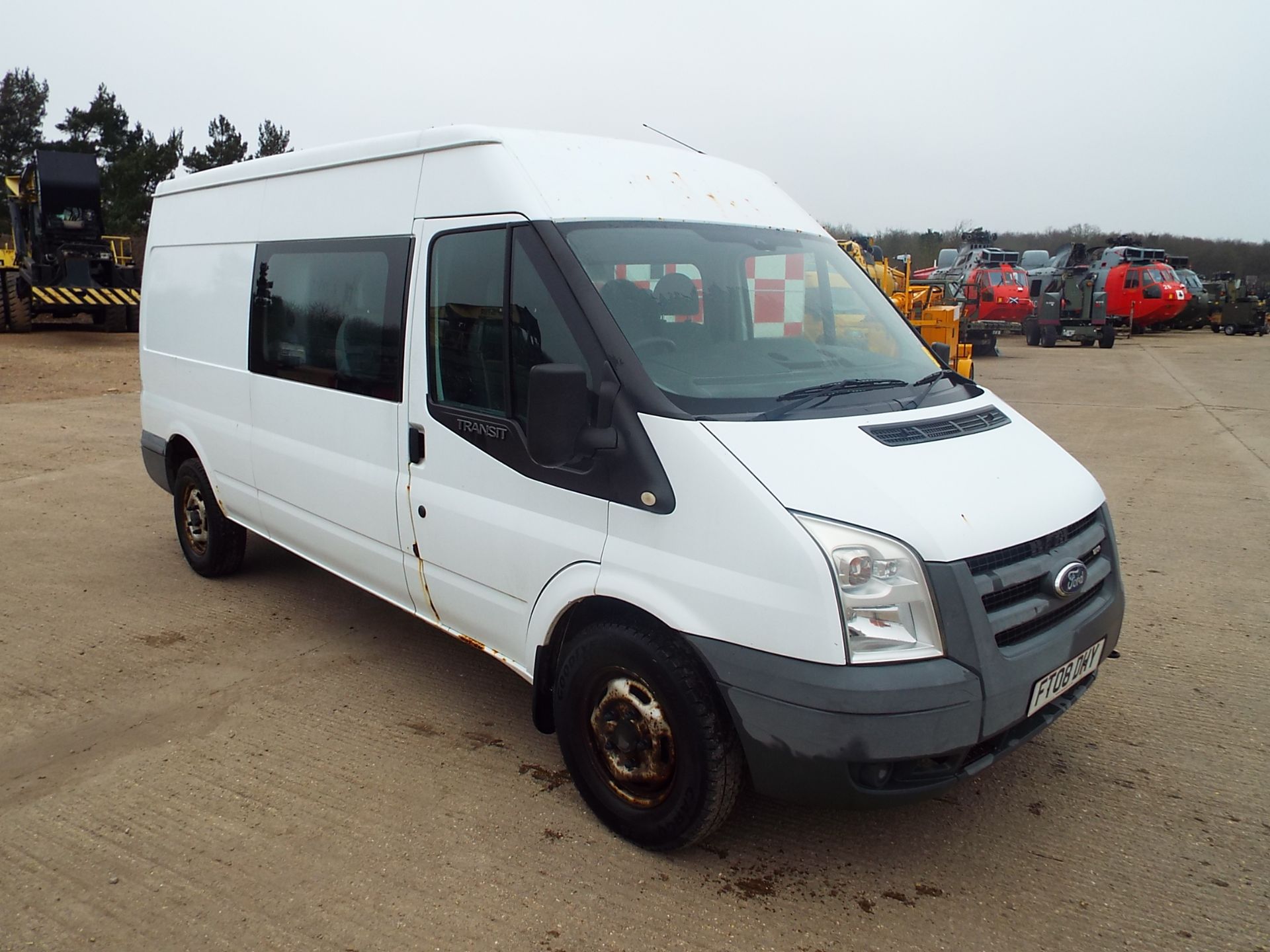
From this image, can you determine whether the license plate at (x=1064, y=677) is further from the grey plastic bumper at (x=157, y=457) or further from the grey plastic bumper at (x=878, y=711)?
the grey plastic bumper at (x=157, y=457)

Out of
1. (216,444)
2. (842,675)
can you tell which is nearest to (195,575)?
(216,444)

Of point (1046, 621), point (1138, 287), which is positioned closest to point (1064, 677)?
point (1046, 621)

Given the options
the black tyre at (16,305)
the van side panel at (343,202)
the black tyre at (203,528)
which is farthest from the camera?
the black tyre at (16,305)

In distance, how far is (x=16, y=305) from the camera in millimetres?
20766

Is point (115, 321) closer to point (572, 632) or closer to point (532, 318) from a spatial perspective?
point (532, 318)

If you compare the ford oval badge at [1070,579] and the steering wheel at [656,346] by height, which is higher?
the steering wheel at [656,346]

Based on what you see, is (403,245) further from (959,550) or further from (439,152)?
(959,550)

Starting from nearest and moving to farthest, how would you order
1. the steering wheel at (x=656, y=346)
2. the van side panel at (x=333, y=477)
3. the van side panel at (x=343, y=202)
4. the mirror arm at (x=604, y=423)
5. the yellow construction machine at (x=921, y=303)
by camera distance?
the mirror arm at (x=604, y=423), the steering wheel at (x=656, y=346), the van side panel at (x=343, y=202), the van side panel at (x=333, y=477), the yellow construction machine at (x=921, y=303)

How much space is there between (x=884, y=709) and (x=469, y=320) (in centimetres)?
198

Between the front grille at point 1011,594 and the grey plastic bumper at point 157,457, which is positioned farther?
the grey plastic bumper at point 157,457

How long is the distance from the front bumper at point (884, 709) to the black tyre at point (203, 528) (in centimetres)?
390

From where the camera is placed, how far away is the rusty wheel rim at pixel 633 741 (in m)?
3.02

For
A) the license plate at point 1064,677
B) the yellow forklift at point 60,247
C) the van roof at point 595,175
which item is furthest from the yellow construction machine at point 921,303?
the yellow forklift at point 60,247

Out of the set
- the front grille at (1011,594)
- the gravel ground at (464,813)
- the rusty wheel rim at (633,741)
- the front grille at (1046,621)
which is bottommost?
the gravel ground at (464,813)
